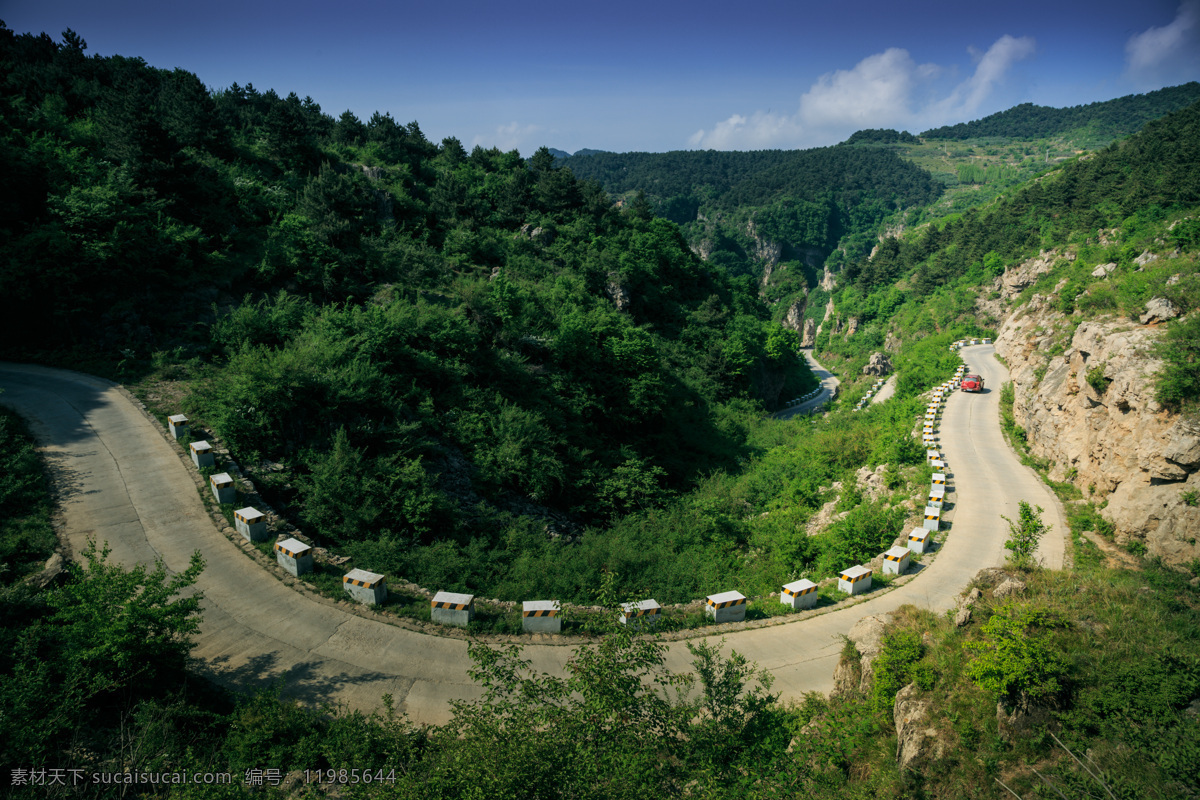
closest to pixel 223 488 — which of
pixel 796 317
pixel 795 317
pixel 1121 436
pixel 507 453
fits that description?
pixel 507 453

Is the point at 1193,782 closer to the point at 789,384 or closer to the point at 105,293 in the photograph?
the point at 105,293

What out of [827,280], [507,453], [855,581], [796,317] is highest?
[827,280]

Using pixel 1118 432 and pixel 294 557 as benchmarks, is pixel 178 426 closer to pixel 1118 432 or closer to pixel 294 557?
pixel 294 557

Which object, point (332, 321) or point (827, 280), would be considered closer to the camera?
point (332, 321)

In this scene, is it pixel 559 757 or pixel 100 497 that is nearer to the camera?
pixel 559 757

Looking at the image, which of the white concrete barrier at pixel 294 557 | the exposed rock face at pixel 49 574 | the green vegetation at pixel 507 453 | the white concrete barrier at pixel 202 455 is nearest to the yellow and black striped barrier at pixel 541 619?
the green vegetation at pixel 507 453

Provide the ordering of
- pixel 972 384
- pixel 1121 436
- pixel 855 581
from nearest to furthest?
pixel 855 581 → pixel 1121 436 → pixel 972 384

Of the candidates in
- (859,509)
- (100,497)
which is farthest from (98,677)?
(859,509)
